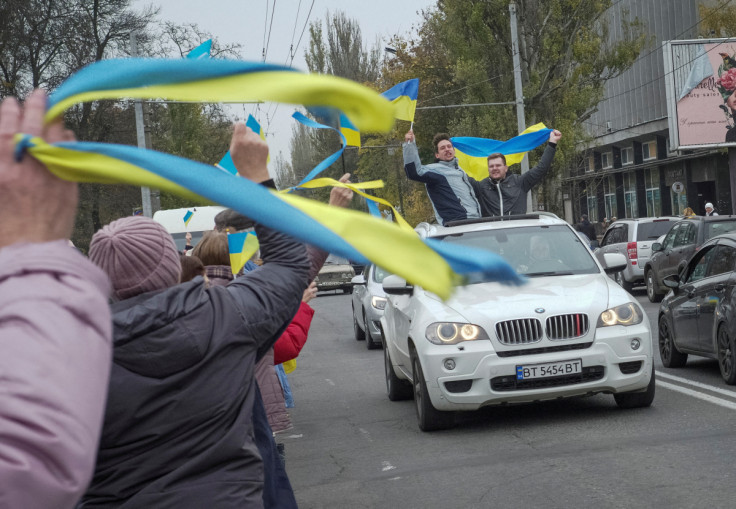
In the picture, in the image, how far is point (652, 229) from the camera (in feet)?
84.1

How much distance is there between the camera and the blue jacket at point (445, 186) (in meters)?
9.73

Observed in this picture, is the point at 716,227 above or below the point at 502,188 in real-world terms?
below

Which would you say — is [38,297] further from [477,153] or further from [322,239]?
[477,153]

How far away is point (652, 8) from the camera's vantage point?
52125 millimetres

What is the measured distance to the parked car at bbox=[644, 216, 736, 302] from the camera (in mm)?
20516

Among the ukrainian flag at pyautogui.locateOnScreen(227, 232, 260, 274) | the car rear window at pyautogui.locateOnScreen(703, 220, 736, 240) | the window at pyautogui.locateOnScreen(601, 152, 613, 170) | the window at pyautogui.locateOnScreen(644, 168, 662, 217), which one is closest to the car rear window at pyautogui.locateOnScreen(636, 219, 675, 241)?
the car rear window at pyautogui.locateOnScreen(703, 220, 736, 240)

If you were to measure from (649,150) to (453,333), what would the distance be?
48829 millimetres

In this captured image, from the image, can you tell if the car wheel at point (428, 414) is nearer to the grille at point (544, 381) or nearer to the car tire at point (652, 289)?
the grille at point (544, 381)

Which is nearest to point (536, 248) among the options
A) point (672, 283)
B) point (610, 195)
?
point (672, 283)

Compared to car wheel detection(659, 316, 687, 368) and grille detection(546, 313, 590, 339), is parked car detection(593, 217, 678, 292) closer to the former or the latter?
car wheel detection(659, 316, 687, 368)

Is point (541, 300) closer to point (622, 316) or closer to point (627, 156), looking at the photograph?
point (622, 316)

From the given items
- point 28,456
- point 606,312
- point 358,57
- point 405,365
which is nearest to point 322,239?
point 28,456

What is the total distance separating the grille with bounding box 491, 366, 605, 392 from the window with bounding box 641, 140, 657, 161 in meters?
47.5

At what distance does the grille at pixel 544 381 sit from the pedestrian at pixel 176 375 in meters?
5.73
